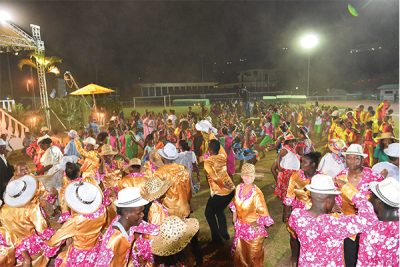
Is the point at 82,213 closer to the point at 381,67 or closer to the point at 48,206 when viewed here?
the point at 48,206

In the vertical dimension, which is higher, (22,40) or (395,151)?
(22,40)

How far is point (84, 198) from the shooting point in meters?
3.30

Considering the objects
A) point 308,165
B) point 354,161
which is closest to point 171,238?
point 308,165

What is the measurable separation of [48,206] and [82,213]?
5.14 m

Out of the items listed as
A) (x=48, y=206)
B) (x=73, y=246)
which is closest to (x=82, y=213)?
(x=73, y=246)

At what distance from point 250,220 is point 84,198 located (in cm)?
215

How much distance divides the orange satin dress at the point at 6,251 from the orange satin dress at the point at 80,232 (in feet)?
1.16

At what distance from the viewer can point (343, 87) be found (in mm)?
51625

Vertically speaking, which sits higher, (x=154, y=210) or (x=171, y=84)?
(x=171, y=84)

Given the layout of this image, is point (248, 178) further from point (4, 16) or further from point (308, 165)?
point (4, 16)

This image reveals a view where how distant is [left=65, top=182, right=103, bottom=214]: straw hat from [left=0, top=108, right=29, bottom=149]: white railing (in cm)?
1383

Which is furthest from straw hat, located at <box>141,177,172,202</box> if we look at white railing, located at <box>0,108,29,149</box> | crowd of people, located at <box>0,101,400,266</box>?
white railing, located at <box>0,108,29,149</box>

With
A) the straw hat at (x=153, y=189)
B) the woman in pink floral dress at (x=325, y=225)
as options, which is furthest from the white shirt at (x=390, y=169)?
the straw hat at (x=153, y=189)

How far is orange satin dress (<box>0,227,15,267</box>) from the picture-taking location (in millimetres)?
3107
